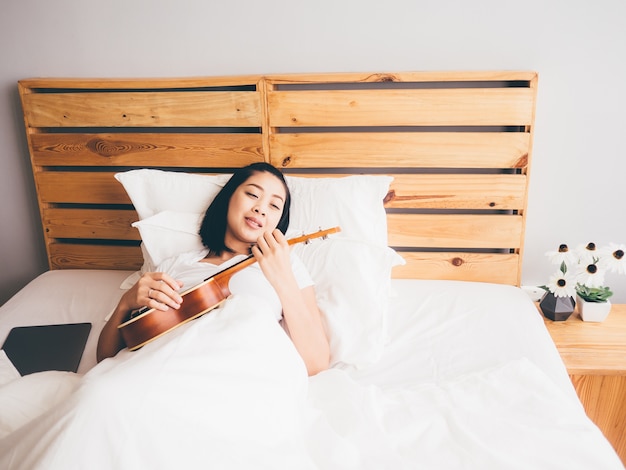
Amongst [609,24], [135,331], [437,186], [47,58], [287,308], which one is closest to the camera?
[135,331]

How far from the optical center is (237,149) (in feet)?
6.15

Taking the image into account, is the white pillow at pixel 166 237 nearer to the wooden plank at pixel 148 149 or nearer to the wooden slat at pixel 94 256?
the wooden plank at pixel 148 149

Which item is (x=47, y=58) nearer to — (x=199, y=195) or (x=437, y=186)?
(x=199, y=195)

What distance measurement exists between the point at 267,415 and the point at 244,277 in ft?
1.61

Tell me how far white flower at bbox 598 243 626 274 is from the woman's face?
109 centimetres

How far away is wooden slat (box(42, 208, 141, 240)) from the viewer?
6.63 ft

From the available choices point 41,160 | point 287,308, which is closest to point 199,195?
point 287,308

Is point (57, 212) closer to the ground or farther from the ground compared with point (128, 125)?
closer to the ground

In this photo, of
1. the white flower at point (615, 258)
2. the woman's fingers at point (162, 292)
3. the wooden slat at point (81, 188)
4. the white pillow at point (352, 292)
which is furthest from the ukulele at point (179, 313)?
the white flower at point (615, 258)

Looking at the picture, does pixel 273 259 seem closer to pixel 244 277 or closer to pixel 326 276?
pixel 244 277

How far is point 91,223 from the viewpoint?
6.70ft

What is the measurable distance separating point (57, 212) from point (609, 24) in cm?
220

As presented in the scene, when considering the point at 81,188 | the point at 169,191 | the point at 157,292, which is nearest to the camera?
the point at 157,292

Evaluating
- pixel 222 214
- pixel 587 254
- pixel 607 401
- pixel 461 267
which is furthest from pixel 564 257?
pixel 222 214
